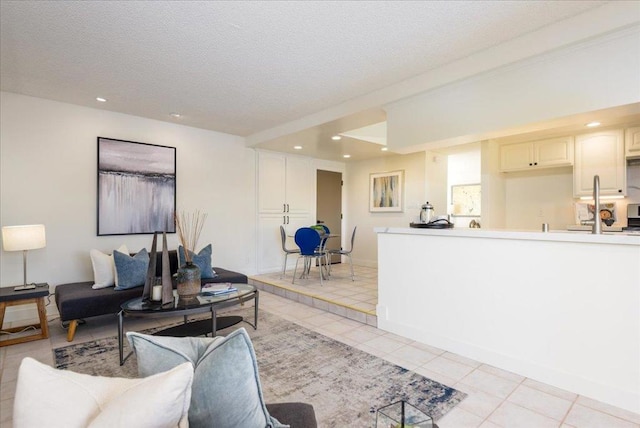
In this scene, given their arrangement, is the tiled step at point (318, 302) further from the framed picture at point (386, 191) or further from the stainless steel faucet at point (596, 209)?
the framed picture at point (386, 191)

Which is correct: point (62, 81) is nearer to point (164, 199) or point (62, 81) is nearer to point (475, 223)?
point (164, 199)

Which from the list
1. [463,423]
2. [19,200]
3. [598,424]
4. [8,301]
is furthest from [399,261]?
[19,200]

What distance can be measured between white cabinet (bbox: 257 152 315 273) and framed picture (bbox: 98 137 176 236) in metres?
1.61

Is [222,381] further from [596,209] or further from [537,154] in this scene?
[537,154]

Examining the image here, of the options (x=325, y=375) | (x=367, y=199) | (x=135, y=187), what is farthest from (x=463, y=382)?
(x=367, y=199)

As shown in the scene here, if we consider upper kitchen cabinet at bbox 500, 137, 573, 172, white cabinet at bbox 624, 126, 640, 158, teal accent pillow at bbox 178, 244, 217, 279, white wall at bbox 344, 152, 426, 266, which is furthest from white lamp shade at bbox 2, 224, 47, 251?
white cabinet at bbox 624, 126, 640, 158

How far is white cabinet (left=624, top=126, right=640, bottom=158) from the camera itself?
4059 millimetres

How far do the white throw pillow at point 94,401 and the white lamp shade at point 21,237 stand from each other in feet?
10.7

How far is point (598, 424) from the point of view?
6.15 ft

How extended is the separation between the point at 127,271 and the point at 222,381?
10.6 ft

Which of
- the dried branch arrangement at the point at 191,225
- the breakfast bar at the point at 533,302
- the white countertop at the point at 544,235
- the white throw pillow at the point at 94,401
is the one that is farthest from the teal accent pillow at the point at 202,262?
the white throw pillow at the point at 94,401

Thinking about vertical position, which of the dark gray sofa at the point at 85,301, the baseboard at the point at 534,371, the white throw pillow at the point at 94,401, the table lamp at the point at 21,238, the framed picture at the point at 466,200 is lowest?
the baseboard at the point at 534,371

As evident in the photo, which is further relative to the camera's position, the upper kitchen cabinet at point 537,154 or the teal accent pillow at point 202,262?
the upper kitchen cabinet at point 537,154

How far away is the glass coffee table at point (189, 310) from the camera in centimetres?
265
